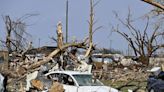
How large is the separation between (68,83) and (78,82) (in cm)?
54

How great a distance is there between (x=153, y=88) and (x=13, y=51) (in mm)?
16649

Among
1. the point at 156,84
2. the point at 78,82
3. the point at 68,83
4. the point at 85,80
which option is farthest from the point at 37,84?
the point at 156,84

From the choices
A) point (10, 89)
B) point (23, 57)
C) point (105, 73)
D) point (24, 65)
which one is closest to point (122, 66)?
point (105, 73)

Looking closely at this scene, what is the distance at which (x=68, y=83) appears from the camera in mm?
19266

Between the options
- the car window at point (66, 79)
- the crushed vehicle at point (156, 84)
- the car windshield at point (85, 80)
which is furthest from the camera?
the crushed vehicle at point (156, 84)

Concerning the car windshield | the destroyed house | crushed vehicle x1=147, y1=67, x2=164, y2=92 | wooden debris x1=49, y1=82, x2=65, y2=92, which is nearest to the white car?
the car windshield

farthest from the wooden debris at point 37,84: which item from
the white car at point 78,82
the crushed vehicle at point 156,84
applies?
the crushed vehicle at point 156,84

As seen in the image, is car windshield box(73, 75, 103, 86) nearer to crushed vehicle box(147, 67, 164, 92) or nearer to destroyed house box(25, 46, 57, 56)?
crushed vehicle box(147, 67, 164, 92)

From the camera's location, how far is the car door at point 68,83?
1866 centimetres

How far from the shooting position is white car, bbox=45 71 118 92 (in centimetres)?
1856

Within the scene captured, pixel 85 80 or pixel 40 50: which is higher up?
pixel 40 50

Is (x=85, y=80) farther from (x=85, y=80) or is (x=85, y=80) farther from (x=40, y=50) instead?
(x=40, y=50)

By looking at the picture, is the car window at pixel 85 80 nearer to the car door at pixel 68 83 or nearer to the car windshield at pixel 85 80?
the car windshield at pixel 85 80

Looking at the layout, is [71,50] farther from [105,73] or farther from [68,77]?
[68,77]
